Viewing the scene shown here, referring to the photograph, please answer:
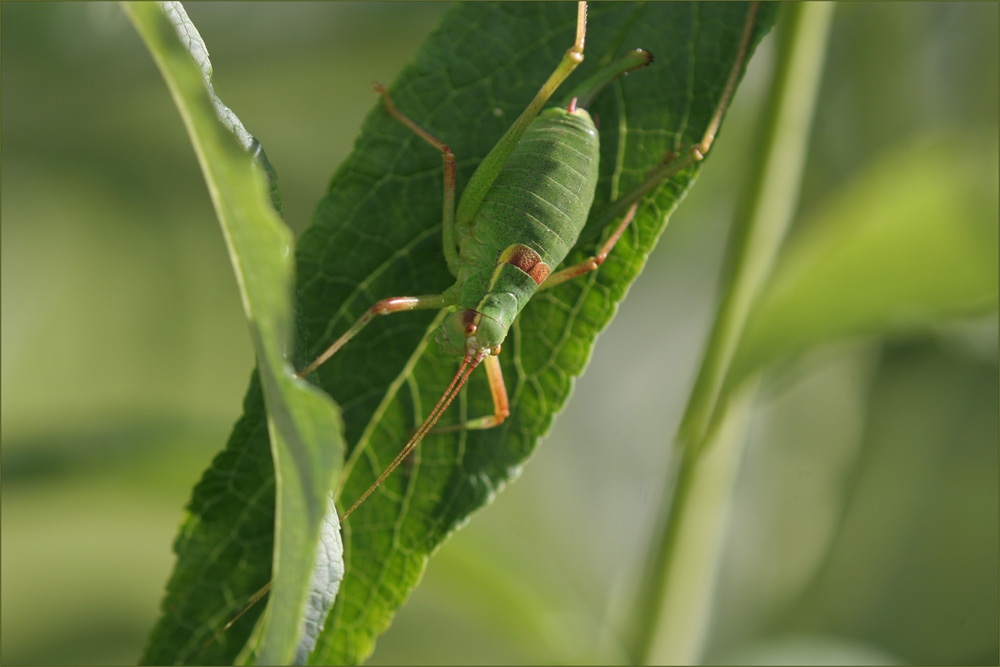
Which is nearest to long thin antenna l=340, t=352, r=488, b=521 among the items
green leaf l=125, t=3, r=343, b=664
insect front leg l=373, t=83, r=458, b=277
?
insect front leg l=373, t=83, r=458, b=277

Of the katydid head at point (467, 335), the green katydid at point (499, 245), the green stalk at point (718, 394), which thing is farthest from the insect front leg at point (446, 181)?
the green stalk at point (718, 394)

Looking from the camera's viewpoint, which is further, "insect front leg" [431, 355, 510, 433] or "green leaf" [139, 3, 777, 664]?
"insect front leg" [431, 355, 510, 433]

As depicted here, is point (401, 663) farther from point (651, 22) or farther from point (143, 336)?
point (651, 22)

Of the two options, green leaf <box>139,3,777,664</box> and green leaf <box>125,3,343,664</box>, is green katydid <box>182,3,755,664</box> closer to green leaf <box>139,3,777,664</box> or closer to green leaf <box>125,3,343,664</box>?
green leaf <box>139,3,777,664</box>

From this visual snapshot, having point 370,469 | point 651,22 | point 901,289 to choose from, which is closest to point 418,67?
point 651,22

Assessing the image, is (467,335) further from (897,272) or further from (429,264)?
(897,272)

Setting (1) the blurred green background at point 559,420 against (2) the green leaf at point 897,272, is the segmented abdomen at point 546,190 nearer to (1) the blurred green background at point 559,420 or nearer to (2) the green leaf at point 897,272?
(2) the green leaf at point 897,272
